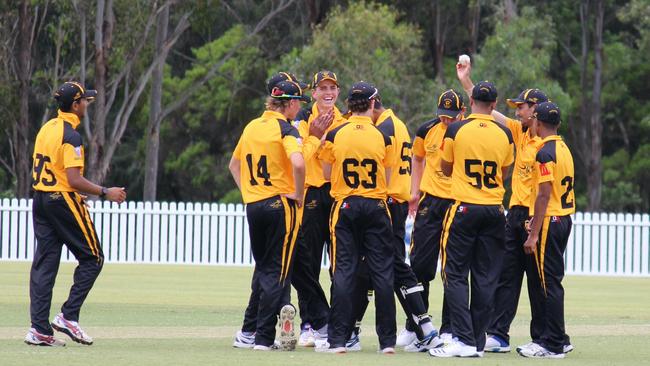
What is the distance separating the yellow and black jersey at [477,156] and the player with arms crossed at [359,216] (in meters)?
0.64

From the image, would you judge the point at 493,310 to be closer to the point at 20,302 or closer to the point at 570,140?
the point at 20,302

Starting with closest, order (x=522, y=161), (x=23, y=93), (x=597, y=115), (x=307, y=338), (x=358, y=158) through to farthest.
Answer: (x=358, y=158)
(x=522, y=161)
(x=307, y=338)
(x=23, y=93)
(x=597, y=115)

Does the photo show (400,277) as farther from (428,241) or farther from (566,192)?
(566,192)

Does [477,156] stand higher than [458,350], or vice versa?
[477,156]

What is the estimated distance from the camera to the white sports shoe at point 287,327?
11.8 metres

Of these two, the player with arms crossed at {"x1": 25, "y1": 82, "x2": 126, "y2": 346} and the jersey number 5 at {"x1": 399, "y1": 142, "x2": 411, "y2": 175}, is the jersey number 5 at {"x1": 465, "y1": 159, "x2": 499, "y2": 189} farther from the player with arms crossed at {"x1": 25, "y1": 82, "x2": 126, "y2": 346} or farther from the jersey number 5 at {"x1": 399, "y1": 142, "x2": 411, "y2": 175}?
the player with arms crossed at {"x1": 25, "y1": 82, "x2": 126, "y2": 346}

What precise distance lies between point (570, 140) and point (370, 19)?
13.4m

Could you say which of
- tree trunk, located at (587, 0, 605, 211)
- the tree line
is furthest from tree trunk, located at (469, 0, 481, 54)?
tree trunk, located at (587, 0, 605, 211)

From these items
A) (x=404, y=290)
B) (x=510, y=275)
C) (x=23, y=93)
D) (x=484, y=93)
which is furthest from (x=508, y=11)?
(x=484, y=93)

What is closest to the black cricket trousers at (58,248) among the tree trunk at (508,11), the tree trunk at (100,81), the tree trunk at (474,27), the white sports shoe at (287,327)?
the white sports shoe at (287,327)

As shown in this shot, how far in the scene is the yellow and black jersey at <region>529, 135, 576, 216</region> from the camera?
11.6m

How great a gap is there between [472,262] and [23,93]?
1160 inches

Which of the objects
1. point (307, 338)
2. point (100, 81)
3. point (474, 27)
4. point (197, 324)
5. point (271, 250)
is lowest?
point (197, 324)

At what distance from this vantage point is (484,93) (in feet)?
37.8
